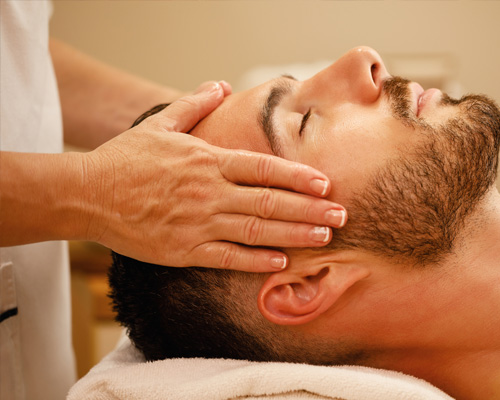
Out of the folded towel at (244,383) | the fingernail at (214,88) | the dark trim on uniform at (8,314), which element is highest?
the fingernail at (214,88)

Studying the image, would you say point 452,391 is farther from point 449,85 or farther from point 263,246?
point 449,85

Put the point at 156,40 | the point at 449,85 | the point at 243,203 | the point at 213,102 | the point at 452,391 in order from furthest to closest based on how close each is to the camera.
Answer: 1. the point at 156,40
2. the point at 449,85
3. the point at 213,102
4. the point at 452,391
5. the point at 243,203

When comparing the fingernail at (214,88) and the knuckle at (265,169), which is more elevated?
the fingernail at (214,88)

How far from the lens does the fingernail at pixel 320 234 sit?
94cm

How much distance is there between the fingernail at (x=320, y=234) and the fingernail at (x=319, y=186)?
0.07 metres

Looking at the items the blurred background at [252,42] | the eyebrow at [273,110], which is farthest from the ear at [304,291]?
the blurred background at [252,42]

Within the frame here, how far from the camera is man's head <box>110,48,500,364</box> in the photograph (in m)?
1.00

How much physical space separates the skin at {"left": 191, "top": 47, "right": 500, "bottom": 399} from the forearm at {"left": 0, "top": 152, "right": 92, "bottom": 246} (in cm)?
39

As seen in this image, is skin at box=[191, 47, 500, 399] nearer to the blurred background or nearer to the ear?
the ear

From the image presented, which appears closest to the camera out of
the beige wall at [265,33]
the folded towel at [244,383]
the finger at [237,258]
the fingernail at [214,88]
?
the folded towel at [244,383]

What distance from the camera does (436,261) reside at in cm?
100

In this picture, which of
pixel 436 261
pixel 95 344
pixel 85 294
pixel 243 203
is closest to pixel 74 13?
pixel 85 294

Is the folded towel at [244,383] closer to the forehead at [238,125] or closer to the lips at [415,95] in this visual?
the forehead at [238,125]

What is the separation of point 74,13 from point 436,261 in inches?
77.1
